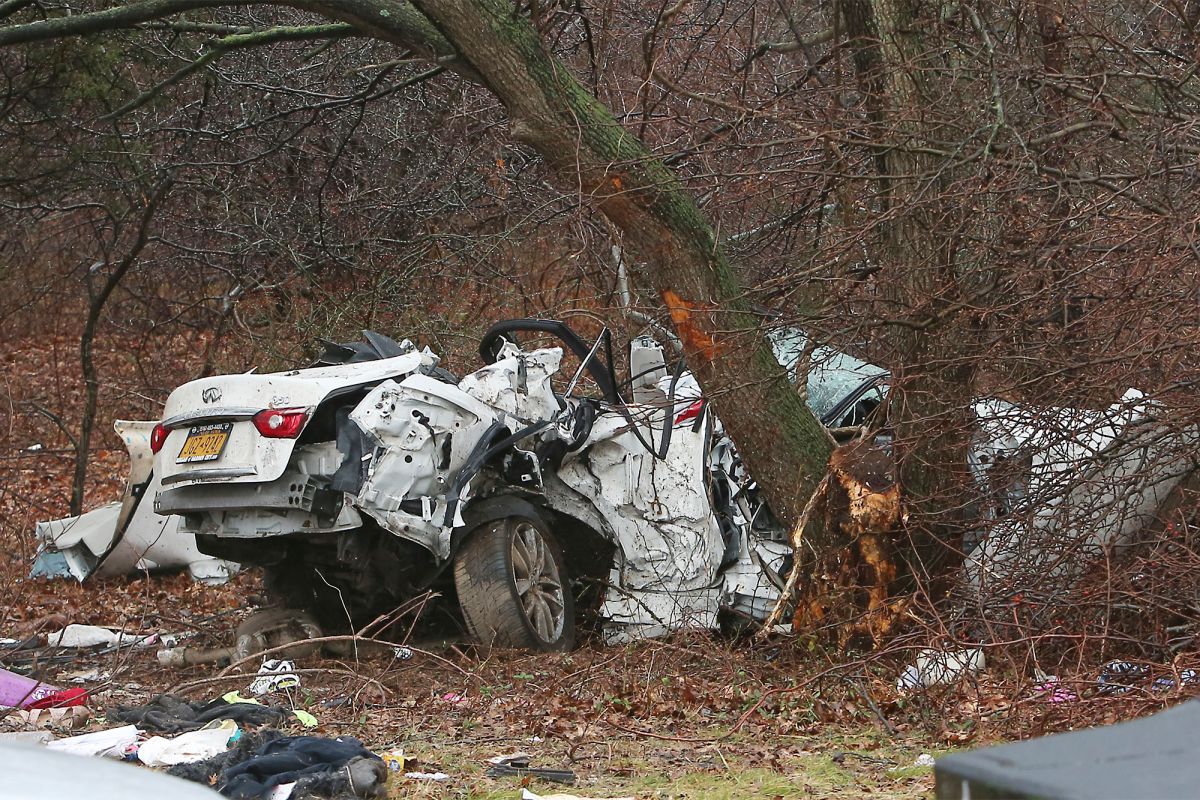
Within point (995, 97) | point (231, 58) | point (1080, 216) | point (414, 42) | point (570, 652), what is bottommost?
point (570, 652)

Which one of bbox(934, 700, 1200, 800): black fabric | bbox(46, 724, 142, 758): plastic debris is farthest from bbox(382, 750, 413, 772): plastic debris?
bbox(934, 700, 1200, 800): black fabric

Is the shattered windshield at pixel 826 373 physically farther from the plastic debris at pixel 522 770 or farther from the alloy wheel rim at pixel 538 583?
the plastic debris at pixel 522 770

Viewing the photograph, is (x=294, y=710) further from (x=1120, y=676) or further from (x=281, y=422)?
(x=1120, y=676)

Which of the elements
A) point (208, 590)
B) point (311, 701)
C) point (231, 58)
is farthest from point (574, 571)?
point (231, 58)

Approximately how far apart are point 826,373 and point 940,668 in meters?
2.97

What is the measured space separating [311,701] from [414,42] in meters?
3.95

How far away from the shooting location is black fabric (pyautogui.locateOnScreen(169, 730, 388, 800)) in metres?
4.55

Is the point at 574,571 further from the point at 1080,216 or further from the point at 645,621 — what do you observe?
the point at 1080,216

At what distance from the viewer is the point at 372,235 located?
12461 mm

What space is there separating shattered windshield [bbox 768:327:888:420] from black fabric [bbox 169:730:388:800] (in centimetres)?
362

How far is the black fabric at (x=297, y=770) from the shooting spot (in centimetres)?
455

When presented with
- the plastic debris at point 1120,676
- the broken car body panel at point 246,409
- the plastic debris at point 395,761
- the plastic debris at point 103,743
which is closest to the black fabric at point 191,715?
the plastic debris at point 103,743

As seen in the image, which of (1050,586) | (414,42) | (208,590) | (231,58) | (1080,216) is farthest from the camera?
(231,58)

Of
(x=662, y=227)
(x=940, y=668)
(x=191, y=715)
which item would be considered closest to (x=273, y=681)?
(x=191, y=715)
